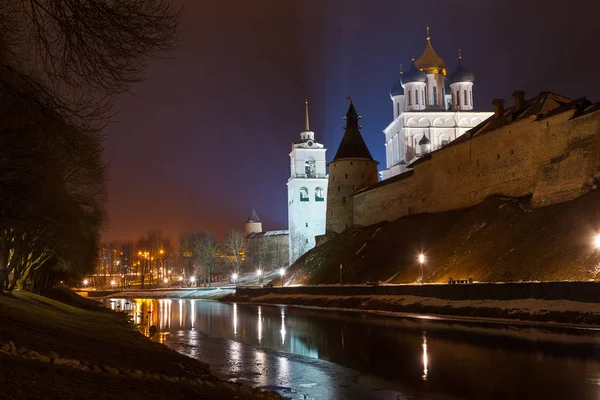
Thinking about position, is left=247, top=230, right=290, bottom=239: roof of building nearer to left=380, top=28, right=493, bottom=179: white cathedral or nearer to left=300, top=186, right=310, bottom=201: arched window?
left=300, top=186, right=310, bottom=201: arched window

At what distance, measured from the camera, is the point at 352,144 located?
243 feet

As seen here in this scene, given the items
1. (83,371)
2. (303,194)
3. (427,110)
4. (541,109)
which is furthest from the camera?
(303,194)

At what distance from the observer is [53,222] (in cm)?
2472

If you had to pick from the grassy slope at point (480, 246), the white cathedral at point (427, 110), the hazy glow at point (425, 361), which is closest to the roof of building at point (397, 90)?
the white cathedral at point (427, 110)

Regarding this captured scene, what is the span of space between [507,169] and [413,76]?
46.2 metres

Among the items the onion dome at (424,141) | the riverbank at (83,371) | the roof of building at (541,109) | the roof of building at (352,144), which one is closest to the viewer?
the riverbank at (83,371)

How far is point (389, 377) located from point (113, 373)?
24.3 feet

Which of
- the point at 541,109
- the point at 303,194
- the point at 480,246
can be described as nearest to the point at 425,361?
the point at 480,246

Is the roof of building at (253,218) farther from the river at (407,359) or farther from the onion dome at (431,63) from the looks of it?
the river at (407,359)

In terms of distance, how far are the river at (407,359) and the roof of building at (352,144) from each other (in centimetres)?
4397

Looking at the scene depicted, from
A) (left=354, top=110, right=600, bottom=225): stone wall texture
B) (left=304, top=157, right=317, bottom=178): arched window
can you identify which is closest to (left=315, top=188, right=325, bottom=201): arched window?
(left=304, top=157, right=317, bottom=178): arched window

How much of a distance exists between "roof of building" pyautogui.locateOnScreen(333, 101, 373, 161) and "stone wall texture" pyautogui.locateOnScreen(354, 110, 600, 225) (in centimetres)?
1109

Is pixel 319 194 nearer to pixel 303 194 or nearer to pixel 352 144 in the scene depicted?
pixel 303 194

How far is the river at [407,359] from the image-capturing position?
13.5 metres
